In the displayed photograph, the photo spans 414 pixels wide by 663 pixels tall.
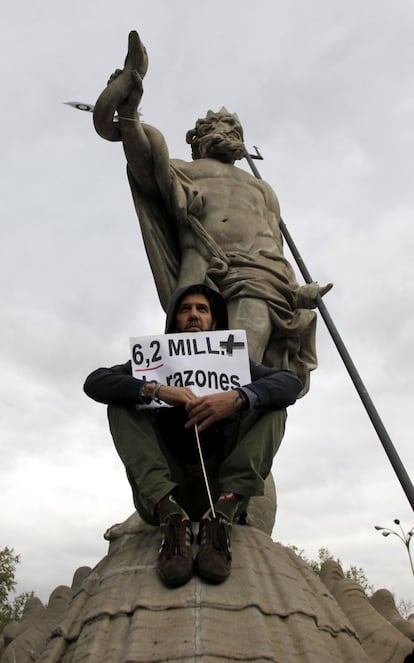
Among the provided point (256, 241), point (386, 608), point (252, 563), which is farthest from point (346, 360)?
point (252, 563)

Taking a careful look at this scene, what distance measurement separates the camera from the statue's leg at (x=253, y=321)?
552cm

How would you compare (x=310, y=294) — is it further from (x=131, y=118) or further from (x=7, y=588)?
(x=7, y=588)

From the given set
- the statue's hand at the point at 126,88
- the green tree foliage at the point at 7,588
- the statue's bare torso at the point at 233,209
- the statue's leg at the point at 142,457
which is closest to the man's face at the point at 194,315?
the statue's leg at the point at 142,457

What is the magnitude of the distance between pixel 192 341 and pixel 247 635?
4.71 feet

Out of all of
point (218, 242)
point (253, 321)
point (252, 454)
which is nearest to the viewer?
point (252, 454)

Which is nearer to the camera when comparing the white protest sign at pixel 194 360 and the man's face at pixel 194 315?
the white protest sign at pixel 194 360

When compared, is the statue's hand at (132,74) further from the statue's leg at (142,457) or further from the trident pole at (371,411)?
the statue's leg at (142,457)

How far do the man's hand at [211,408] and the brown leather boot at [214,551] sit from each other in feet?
1.41

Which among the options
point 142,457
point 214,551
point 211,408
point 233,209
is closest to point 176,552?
point 214,551

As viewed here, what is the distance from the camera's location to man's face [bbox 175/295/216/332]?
11.6ft

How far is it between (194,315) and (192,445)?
703 mm

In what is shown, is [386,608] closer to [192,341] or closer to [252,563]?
[252,563]

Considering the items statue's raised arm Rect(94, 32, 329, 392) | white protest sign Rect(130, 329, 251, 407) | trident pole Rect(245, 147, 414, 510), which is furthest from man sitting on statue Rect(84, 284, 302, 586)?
statue's raised arm Rect(94, 32, 329, 392)

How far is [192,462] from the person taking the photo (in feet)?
10.6
